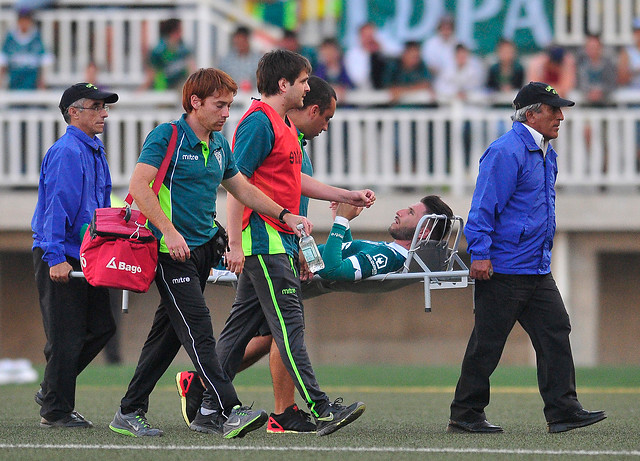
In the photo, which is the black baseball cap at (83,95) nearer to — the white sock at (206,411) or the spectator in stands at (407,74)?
the white sock at (206,411)

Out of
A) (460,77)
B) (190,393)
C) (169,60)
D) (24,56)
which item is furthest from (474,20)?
(190,393)

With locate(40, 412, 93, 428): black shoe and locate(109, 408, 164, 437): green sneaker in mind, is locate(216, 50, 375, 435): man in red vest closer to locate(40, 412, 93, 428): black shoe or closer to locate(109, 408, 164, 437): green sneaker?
locate(109, 408, 164, 437): green sneaker

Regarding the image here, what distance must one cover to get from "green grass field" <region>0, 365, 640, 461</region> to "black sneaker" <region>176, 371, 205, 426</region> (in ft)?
0.38

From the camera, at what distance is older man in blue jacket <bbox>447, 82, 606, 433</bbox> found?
743cm

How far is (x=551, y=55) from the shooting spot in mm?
16203

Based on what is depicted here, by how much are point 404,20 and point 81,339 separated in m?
10.4

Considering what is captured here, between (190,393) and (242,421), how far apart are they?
2.61ft

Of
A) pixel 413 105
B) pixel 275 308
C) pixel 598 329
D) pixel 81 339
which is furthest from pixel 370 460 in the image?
pixel 598 329

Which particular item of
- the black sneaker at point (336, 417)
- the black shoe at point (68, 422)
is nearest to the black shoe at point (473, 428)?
the black sneaker at point (336, 417)

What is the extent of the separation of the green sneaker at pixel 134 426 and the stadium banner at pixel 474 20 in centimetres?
1068

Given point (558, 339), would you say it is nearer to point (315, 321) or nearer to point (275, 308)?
point (275, 308)

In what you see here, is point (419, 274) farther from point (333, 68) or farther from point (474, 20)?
point (474, 20)

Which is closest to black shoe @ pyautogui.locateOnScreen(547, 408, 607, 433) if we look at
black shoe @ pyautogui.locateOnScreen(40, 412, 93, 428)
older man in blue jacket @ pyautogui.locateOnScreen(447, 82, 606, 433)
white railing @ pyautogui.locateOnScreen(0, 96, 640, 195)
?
older man in blue jacket @ pyautogui.locateOnScreen(447, 82, 606, 433)

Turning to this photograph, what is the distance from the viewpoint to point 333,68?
52.6 ft
